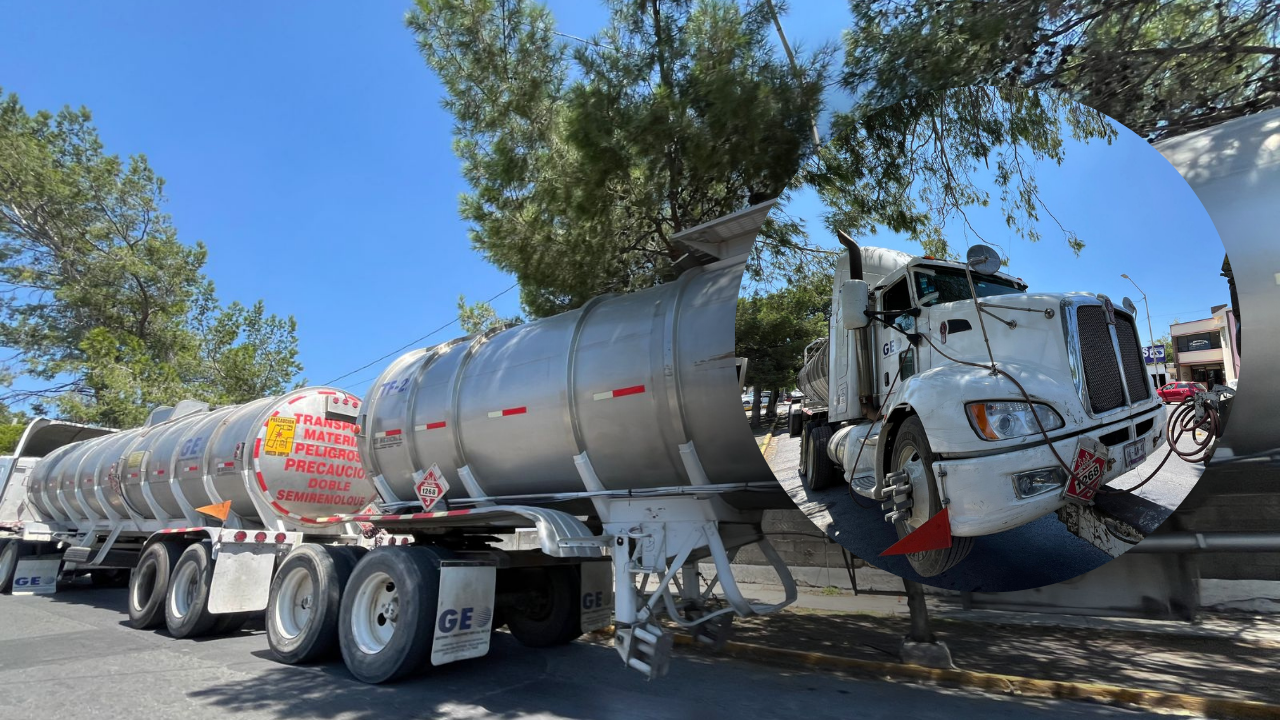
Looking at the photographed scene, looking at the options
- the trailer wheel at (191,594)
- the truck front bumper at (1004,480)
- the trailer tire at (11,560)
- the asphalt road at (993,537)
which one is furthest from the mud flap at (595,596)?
the trailer tire at (11,560)

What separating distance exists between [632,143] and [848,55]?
1.98 metres

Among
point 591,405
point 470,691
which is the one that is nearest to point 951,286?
point 591,405

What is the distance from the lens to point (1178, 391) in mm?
3453

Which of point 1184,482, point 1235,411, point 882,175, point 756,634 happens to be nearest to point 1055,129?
point 882,175

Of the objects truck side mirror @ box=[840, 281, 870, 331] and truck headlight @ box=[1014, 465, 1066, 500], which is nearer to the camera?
truck headlight @ box=[1014, 465, 1066, 500]

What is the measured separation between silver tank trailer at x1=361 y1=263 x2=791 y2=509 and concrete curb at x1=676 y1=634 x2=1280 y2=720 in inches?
65.5

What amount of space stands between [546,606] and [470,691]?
176cm

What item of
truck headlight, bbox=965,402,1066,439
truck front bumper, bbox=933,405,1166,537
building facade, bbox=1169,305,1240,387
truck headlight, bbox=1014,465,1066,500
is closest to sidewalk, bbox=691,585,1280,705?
building facade, bbox=1169,305,1240,387

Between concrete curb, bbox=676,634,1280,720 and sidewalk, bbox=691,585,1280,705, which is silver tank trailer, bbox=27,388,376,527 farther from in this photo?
concrete curb, bbox=676,634,1280,720

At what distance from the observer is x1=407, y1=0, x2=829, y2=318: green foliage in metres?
6.10

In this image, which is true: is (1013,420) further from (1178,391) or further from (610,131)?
(610,131)

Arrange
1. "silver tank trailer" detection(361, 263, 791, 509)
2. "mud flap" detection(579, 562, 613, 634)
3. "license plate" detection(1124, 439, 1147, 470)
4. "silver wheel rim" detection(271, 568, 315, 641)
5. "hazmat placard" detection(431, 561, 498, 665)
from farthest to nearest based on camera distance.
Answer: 1. "mud flap" detection(579, 562, 613, 634)
2. "silver wheel rim" detection(271, 568, 315, 641)
3. "hazmat placard" detection(431, 561, 498, 665)
4. "silver tank trailer" detection(361, 263, 791, 509)
5. "license plate" detection(1124, 439, 1147, 470)

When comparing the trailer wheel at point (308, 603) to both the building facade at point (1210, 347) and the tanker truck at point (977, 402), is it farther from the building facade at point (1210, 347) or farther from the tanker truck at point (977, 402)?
the building facade at point (1210, 347)

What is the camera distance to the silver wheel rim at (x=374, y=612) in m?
5.86
